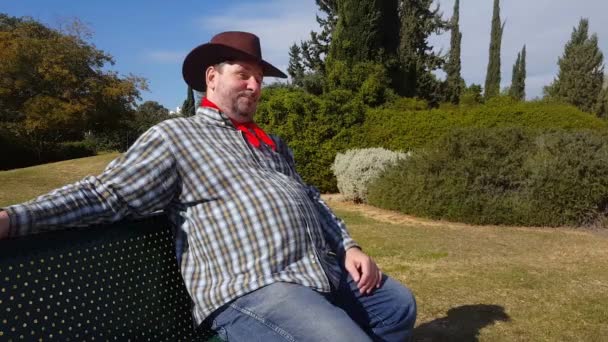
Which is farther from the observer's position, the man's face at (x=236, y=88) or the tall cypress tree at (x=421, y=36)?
the tall cypress tree at (x=421, y=36)

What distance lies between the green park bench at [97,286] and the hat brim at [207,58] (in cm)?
74

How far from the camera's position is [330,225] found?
265 centimetres

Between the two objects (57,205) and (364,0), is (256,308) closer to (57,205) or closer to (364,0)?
(57,205)

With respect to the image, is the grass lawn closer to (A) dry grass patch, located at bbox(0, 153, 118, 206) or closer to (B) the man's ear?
(B) the man's ear

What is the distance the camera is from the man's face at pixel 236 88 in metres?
2.39

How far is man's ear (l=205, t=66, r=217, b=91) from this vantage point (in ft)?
8.05

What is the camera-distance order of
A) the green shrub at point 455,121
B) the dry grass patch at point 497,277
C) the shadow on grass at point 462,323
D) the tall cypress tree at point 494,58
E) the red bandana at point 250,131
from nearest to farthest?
1. the red bandana at point 250,131
2. the shadow on grass at point 462,323
3. the dry grass patch at point 497,277
4. the green shrub at point 455,121
5. the tall cypress tree at point 494,58

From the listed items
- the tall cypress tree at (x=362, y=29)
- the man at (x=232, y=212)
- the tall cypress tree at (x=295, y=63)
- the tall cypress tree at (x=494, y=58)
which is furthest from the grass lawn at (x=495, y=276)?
the tall cypress tree at (x=494, y=58)

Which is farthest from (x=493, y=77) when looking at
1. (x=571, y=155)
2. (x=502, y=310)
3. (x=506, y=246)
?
(x=502, y=310)

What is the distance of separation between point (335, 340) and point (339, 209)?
27.3 feet

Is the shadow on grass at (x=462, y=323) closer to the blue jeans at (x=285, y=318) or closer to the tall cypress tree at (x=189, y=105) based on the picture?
the blue jeans at (x=285, y=318)

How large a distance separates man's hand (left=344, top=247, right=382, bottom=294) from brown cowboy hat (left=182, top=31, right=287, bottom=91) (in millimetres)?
995

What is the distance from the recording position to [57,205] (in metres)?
1.73

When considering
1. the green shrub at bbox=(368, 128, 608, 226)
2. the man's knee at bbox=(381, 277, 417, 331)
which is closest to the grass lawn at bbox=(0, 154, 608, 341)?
the green shrub at bbox=(368, 128, 608, 226)
